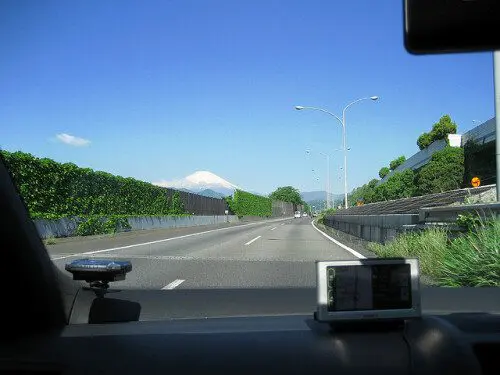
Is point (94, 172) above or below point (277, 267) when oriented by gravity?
above

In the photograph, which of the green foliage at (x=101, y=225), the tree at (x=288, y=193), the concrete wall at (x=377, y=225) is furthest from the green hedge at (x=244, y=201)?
the green foliage at (x=101, y=225)

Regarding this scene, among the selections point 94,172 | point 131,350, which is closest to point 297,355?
point 131,350

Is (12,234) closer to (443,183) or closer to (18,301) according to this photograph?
(18,301)

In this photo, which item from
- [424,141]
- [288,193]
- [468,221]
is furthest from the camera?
[288,193]

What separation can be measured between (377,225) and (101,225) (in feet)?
18.6

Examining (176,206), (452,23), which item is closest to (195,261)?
(176,206)

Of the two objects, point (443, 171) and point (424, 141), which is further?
point (443, 171)

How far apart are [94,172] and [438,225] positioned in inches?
184

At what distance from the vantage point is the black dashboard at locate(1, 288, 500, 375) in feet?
7.63

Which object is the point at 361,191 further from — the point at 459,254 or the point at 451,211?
the point at 459,254

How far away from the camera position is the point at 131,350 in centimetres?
243

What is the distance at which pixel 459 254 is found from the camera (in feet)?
20.4

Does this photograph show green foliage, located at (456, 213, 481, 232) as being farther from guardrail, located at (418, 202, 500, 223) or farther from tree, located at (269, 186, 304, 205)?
tree, located at (269, 186, 304, 205)

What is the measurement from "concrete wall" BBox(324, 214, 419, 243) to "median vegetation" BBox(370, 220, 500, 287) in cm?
117
